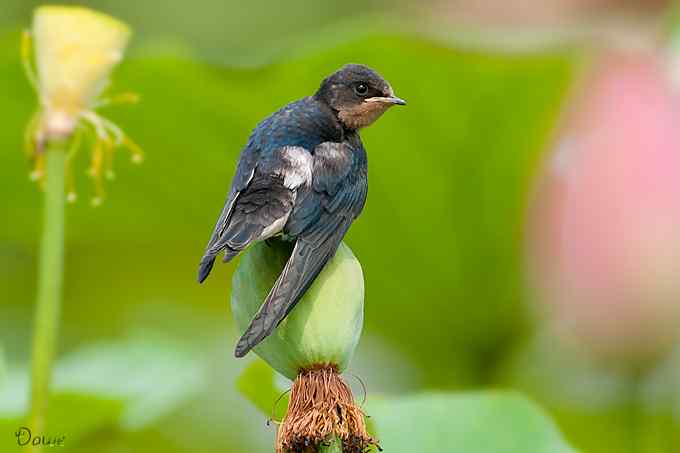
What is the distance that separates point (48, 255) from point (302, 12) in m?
3.02

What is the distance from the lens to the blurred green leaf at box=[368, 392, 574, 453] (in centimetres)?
107

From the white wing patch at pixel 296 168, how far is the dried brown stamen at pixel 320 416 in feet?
0.39

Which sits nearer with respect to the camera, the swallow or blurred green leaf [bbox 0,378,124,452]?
the swallow

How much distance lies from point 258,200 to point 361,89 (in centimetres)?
17

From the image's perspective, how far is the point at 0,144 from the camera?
1.86m

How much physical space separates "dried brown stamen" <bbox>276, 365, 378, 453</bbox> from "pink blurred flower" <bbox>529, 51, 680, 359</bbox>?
2.70 feet

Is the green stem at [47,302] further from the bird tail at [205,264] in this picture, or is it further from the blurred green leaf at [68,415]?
the blurred green leaf at [68,415]

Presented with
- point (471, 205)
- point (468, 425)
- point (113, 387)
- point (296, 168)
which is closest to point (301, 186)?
point (296, 168)

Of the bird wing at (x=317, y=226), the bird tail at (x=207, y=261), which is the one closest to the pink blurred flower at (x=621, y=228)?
the bird wing at (x=317, y=226)

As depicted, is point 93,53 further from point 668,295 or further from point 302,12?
point 302,12

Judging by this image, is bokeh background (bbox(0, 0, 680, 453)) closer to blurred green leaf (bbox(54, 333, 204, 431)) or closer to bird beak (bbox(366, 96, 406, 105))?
blurred green leaf (bbox(54, 333, 204, 431))

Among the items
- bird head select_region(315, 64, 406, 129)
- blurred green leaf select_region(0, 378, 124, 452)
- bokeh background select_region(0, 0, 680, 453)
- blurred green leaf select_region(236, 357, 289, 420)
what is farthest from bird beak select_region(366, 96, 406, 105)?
bokeh background select_region(0, 0, 680, 453)

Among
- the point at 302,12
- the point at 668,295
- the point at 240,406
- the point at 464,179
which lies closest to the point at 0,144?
the point at 240,406

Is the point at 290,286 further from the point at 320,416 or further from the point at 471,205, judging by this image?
the point at 471,205
